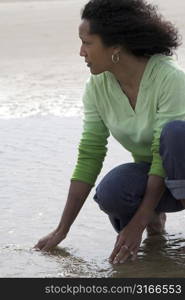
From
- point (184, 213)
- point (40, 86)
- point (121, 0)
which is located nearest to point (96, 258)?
point (184, 213)

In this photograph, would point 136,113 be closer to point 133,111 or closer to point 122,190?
point 133,111

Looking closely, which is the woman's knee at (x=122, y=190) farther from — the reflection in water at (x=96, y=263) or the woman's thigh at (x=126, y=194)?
the reflection in water at (x=96, y=263)

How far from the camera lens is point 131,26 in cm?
347

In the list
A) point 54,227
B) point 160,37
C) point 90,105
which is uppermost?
point 160,37

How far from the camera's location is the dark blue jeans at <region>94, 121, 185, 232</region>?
3346 mm

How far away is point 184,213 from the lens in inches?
167

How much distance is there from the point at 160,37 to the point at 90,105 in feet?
1.36

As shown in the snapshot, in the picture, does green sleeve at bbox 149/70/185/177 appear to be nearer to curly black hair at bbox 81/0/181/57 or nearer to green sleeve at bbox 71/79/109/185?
curly black hair at bbox 81/0/181/57

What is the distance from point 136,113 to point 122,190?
312 millimetres

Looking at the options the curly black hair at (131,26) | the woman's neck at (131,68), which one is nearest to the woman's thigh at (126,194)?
the woman's neck at (131,68)

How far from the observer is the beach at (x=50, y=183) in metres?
3.58

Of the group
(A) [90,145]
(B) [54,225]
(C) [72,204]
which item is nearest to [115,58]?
(A) [90,145]

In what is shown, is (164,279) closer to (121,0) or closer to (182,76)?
(182,76)

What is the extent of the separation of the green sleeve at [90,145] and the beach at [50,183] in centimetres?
34
